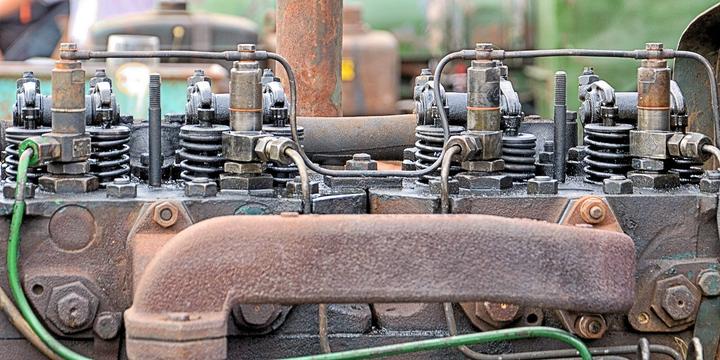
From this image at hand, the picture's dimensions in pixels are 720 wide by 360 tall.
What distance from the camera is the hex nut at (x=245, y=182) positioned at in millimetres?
2383

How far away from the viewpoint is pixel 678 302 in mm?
2395

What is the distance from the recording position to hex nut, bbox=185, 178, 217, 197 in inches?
91.7

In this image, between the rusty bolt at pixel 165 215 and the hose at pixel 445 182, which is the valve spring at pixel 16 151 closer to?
the rusty bolt at pixel 165 215

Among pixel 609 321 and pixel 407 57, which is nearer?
pixel 609 321

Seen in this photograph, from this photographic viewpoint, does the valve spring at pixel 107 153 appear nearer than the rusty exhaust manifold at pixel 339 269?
No

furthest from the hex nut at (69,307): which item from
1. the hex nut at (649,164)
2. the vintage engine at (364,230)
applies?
the hex nut at (649,164)

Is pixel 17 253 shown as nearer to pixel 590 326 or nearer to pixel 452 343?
pixel 452 343

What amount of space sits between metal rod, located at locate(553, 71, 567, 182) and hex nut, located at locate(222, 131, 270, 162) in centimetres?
65

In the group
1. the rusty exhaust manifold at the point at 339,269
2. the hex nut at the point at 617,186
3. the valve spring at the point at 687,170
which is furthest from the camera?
the valve spring at the point at 687,170

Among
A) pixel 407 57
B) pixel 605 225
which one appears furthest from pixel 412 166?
pixel 407 57

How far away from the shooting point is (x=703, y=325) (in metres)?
2.42

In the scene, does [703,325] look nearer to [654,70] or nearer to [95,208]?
[654,70]

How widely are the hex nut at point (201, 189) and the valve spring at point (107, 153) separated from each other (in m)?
0.19

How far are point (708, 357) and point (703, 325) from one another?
0.07 m
